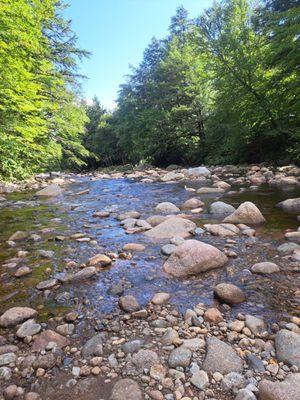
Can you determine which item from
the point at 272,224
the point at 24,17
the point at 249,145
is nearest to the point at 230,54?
the point at 249,145

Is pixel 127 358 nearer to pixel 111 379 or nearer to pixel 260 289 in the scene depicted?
pixel 111 379

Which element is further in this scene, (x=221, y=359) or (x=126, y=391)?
(x=221, y=359)

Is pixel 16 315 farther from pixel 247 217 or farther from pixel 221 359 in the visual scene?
pixel 247 217

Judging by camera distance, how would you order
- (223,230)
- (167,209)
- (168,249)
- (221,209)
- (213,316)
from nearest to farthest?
(213,316)
(168,249)
(223,230)
(221,209)
(167,209)

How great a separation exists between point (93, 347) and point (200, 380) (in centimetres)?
75

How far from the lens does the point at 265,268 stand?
2975mm

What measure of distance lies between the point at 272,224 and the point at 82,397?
12.8ft

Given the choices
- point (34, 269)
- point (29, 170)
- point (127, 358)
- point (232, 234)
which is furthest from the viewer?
point (29, 170)

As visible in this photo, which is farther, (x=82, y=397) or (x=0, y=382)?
(x=0, y=382)

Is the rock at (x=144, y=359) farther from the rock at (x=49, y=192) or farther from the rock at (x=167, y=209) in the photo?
the rock at (x=49, y=192)

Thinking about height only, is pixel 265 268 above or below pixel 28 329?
below

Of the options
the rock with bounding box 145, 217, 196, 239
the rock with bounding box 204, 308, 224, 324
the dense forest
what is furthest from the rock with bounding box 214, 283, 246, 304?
the dense forest

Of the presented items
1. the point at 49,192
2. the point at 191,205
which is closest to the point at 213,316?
the point at 191,205

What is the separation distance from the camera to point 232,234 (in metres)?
4.17
